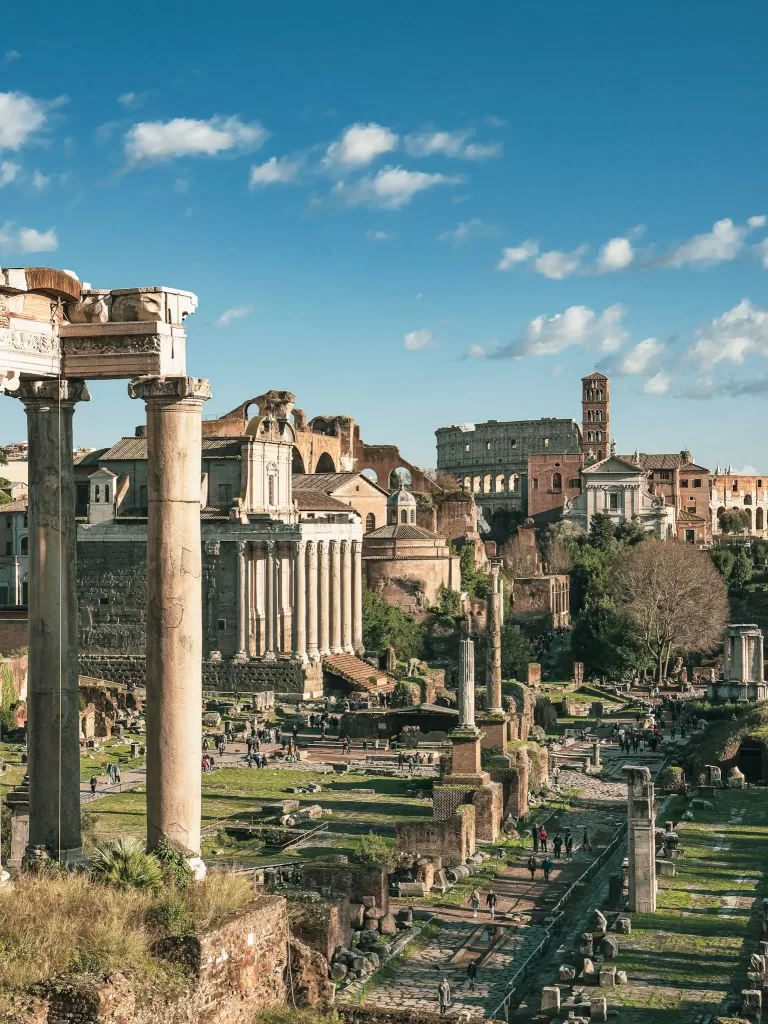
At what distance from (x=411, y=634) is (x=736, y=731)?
83.9 ft

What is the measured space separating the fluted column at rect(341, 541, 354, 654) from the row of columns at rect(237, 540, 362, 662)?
4 cm

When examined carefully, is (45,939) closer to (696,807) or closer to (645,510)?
(696,807)

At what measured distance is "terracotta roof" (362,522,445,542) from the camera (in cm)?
7062

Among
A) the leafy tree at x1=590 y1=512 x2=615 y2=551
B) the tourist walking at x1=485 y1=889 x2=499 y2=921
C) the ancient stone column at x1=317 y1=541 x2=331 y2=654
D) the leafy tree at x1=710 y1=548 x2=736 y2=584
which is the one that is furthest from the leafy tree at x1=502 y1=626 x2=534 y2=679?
the tourist walking at x1=485 y1=889 x2=499 y2=921

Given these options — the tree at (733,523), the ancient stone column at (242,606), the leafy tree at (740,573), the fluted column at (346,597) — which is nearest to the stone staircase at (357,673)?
the fluted column at (346,597)

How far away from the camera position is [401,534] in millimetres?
70812

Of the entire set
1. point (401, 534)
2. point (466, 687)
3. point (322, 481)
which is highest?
point (322, 481)

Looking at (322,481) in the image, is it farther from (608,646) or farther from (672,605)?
(672,605)

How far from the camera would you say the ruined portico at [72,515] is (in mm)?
11641

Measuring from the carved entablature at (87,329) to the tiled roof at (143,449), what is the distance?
4725 centimetres

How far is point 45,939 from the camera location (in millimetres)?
9773

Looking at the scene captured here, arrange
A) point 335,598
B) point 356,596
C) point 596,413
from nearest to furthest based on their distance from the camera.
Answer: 1. point 335,598
2. point 356,596
3. point 596,413

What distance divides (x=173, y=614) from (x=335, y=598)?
48058 mm

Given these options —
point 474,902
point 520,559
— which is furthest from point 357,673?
point 474,902
